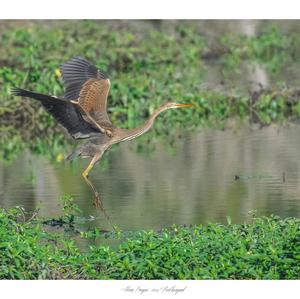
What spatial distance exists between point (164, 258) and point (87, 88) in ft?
10.3

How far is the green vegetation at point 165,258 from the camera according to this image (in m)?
7.34

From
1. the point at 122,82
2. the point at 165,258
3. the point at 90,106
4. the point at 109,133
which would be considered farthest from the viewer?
the point at 122,82

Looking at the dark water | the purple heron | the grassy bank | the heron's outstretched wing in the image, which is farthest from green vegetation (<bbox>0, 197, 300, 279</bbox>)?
the heron's outstretched wing

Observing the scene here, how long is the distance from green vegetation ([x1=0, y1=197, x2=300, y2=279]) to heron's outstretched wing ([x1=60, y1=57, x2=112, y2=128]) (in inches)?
100

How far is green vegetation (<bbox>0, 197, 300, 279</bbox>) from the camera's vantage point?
734 centimetres

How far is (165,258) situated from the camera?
742cm

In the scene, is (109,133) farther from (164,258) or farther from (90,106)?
(164,258)

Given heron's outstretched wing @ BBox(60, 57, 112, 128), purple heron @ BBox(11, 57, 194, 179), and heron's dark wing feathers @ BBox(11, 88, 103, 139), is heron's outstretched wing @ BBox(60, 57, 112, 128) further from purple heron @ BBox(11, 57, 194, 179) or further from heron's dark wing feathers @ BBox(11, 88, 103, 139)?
heron's dark wing feathers @ BBox(11, 88, 103, 139)

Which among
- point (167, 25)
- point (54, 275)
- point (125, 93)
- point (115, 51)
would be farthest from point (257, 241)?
point (167, 25)

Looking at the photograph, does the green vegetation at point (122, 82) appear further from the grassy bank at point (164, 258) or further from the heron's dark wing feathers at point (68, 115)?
the grassy bank at point (164, 258)

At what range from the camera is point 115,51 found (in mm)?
19922

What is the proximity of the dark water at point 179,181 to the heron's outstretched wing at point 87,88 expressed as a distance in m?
0.88

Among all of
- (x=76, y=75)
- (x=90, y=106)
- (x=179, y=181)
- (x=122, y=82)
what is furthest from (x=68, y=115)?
(x=122, y=82)

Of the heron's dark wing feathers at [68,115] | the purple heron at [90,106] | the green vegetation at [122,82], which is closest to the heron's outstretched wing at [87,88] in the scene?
the purple heron at [90,106]
